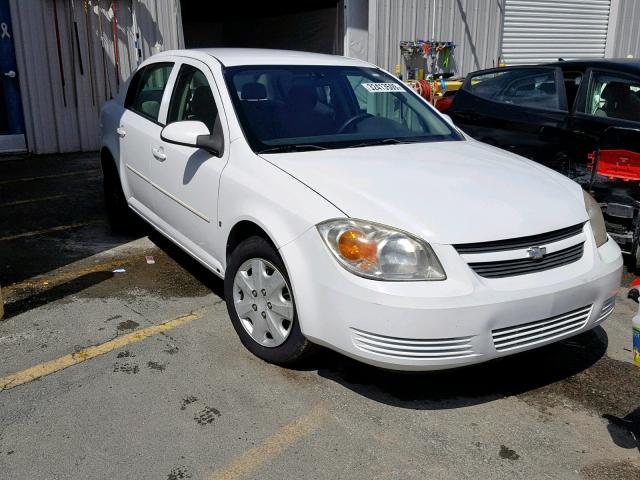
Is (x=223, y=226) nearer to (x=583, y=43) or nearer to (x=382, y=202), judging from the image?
(x=382, y=202)

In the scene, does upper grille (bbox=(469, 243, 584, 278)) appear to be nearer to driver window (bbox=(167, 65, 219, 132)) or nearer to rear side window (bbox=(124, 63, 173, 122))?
driver window (bbox=(167, 65, 219, 132))

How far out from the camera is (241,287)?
3555 millimetres

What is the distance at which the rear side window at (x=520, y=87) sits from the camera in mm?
5988

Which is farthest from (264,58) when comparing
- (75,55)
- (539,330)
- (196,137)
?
(75,55)

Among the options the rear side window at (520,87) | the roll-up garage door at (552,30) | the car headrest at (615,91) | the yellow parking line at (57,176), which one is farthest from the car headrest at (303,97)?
the roll-up garage door at (552,30)

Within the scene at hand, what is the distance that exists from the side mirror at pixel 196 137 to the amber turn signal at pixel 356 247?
1.22 metres

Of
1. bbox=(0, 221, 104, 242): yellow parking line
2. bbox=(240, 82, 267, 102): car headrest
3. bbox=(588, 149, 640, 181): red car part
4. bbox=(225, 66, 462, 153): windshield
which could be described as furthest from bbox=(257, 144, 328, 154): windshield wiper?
bbox=(0, 221, 104, 242): yellow parking line

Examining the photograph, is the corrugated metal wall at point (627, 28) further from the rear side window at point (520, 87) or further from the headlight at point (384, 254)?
the headlight at point (384, 254)

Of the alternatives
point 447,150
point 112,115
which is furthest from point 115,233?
point 447,150

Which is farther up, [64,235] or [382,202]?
[382,202]

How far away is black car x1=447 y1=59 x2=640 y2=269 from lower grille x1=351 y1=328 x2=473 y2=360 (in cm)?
287

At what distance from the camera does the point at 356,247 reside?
286 cm

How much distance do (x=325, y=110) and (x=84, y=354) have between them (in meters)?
2.08

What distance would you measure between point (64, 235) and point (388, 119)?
3.40m
